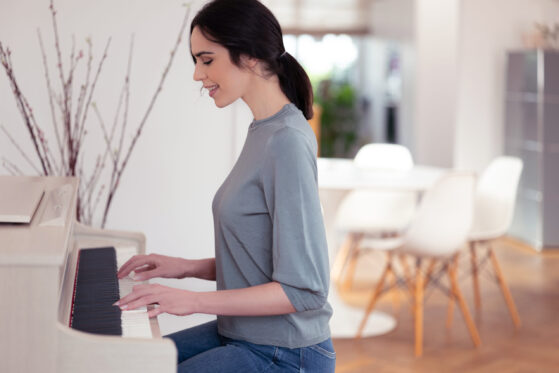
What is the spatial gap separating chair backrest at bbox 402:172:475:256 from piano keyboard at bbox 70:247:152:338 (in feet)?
7.02

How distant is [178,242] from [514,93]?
16.1ft

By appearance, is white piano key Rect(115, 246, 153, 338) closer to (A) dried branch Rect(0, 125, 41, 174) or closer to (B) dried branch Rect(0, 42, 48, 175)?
(B) dried branch Rect(0, 42, 48, 175)

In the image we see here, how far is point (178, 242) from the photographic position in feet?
10.4

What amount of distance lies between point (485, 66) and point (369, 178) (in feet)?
11.8

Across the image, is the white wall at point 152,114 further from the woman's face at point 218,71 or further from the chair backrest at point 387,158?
the chair backrest at point 387,158

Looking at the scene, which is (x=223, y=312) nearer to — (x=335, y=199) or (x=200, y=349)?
(x=200, y=349)

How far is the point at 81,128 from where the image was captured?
3.02m

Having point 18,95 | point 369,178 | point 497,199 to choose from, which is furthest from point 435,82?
point 18,95

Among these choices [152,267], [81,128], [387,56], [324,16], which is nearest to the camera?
[152,267]

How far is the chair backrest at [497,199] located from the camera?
4.55m

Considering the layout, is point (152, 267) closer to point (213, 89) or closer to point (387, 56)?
point (213, 89)

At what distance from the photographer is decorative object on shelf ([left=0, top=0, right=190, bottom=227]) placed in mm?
3018

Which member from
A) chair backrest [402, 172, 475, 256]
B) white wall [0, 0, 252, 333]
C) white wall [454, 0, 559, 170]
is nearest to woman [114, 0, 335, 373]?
white wall [0, 0, 252, 333]

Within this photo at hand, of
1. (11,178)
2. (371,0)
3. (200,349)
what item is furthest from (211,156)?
(371,0)
